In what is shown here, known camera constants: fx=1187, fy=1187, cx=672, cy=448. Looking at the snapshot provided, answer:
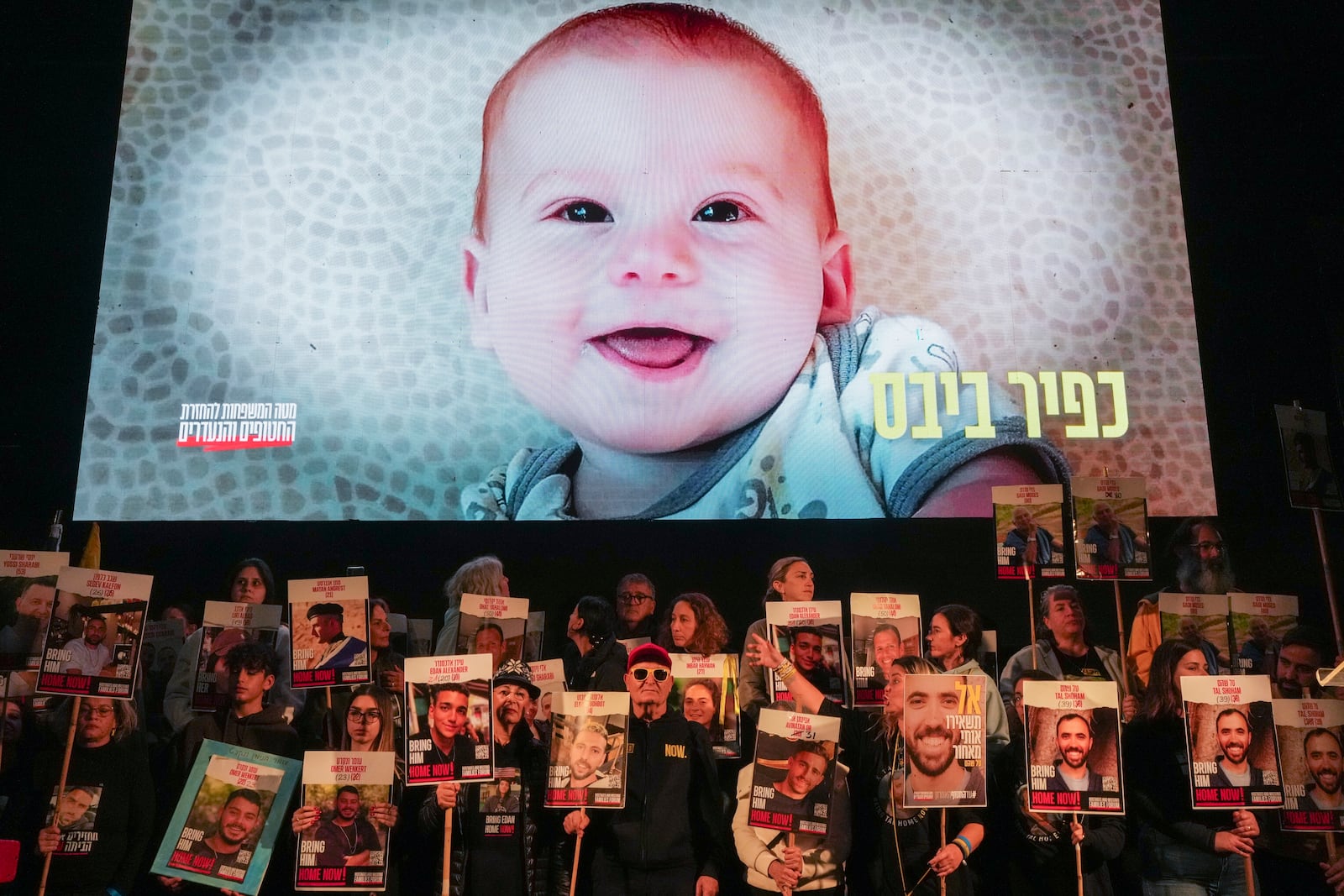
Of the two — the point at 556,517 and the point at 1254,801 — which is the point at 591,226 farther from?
the point at 1254,801

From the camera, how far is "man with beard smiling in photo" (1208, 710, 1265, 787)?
12.8 ft

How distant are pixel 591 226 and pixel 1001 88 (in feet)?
6.66

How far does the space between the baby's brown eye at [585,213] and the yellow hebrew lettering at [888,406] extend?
135 centimetres
